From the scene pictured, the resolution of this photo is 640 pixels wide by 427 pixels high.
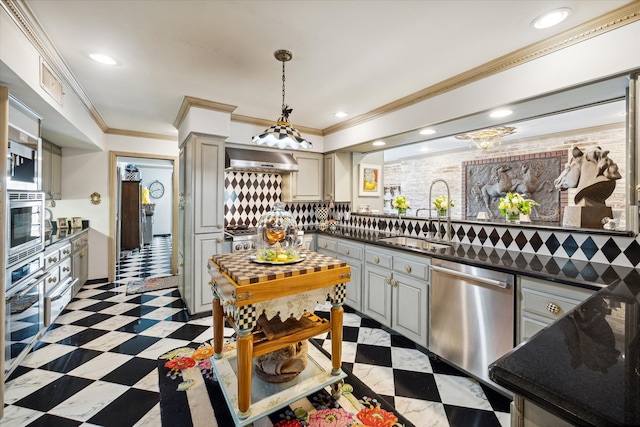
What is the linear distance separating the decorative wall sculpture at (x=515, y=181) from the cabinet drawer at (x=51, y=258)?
6280 millimetres

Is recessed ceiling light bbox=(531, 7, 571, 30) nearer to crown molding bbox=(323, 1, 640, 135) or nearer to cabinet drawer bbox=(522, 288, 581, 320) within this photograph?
crown molding bbox=(323, 1, 640, 135)

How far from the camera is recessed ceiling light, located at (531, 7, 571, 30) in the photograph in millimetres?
1624

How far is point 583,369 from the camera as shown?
0.64 metres

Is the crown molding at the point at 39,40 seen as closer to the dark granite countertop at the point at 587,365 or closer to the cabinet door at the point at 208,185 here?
the cabinet door at the point at 208,185

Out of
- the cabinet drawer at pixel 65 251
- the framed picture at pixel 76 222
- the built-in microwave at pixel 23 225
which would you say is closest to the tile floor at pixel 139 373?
the cabinet drawer at pixel 65 251

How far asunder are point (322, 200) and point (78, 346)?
3195 mm

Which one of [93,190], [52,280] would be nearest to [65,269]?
[52,280]

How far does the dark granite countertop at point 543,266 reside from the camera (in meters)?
1.55

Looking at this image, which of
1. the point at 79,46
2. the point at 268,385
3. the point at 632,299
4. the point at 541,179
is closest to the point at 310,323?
the point at 268,385

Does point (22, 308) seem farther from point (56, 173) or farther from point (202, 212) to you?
point (56, 173)

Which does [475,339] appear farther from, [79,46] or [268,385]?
[79,46]

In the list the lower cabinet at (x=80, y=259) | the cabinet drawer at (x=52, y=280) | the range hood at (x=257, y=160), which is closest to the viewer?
the cabinet drawer at (x=52, y=280)

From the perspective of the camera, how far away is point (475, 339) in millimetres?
2025

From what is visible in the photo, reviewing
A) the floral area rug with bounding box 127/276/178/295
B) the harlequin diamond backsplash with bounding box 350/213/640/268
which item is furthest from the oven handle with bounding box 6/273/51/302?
the harlequin diamond backsplash with bounding box 350/213/640/268
